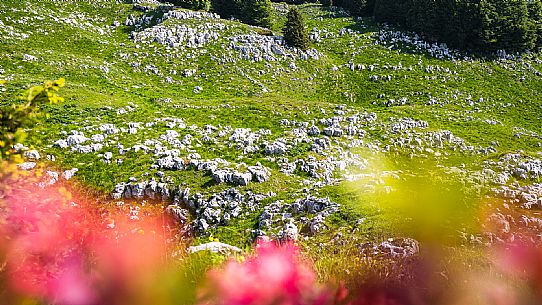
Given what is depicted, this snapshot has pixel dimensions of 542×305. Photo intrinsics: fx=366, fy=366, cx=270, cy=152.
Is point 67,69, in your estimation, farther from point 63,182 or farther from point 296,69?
point 296,69

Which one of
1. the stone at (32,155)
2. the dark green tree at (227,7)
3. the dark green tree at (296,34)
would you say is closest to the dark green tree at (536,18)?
the dark green tree at (296,34)

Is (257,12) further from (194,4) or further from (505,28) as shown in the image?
(505,28)

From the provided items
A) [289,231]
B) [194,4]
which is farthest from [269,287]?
[194,4]

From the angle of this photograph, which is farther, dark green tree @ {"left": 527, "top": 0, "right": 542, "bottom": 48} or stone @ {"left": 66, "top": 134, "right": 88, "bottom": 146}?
dark green tree @ {"left": 527, "top": 0, "right": 542, "bottom": 48}

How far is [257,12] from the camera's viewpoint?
55.2m

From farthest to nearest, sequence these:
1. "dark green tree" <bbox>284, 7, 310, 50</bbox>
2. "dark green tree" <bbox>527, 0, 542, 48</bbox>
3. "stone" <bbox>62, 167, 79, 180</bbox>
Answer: "dark green tree" <bbox>527, 0, 542, 48</bbox>
"dark green tree" <bbox>284, 7, 310, 50</bbox>
"stone" <bbox>62, 167, 79, 180</bbox>

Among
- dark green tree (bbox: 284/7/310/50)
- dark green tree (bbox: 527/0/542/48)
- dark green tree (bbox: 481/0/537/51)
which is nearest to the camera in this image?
dark green tree (bbox: 284/7/310/50)

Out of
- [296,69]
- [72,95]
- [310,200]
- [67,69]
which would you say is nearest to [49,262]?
[310,200]

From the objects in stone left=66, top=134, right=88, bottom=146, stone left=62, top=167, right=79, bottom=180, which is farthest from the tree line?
stone left=62, top=167, right=79, bottom=180

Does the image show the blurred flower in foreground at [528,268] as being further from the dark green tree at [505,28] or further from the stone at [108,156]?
the dark green tree at [505,28]

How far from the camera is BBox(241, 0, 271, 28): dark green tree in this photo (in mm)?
55125

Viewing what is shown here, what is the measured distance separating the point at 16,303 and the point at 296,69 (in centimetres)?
3970

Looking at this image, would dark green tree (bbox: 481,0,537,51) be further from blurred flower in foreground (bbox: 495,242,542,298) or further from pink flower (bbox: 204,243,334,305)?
pink flower (bbox: 204,243,334,305)

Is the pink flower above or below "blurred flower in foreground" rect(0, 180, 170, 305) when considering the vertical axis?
above
